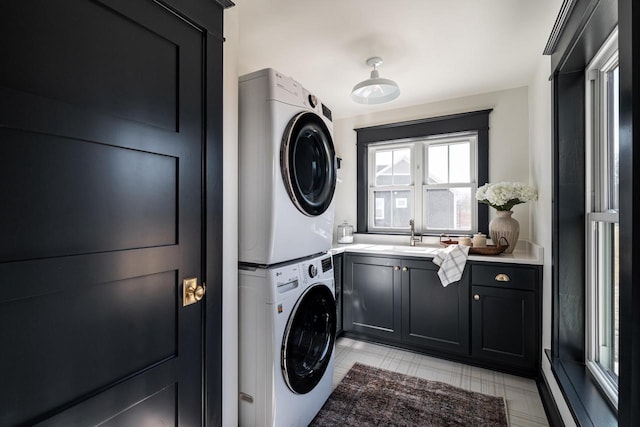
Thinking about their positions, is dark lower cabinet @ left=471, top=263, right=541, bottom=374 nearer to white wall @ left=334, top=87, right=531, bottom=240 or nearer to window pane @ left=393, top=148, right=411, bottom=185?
white wall @ left=334, top=87, right=531, bottom=240

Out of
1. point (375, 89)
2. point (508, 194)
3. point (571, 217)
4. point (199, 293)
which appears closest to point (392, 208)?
point (508, 194)

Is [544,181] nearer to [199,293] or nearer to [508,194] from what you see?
[508,194]

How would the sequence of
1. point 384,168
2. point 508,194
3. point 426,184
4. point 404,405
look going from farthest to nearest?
point 384,168
point 426,184
point 508,194
point 404,405

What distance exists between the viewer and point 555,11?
1.71 m

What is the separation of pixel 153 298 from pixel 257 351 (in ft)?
2.06

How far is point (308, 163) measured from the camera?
1.74 meters

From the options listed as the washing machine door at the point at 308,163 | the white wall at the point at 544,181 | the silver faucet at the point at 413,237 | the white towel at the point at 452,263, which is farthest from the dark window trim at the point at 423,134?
the washing machine door at the point at 308,163

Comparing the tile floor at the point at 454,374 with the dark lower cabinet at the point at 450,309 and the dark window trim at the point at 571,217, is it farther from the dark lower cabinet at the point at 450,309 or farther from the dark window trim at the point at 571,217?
the dark window trim at the point at 571,217

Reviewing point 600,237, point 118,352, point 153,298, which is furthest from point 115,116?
point 600,237

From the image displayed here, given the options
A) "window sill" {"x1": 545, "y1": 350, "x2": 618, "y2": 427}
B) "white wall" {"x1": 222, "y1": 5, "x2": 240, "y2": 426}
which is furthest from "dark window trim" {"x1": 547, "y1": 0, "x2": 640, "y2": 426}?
"white wall" {"x1": 222, "y1": 5, "x2": 240, "y2": 426}

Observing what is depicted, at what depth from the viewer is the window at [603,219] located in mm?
1427

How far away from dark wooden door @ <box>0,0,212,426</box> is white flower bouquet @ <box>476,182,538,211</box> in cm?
226

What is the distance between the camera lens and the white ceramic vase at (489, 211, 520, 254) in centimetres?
251

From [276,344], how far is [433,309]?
1613 millimetres
